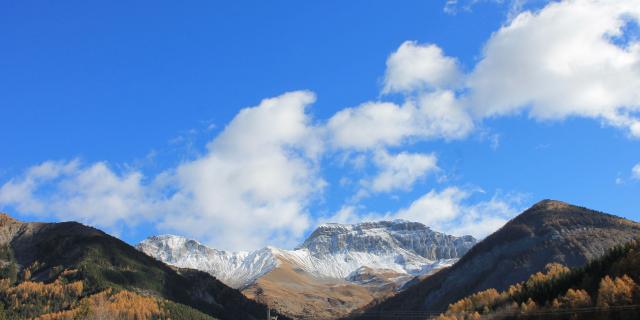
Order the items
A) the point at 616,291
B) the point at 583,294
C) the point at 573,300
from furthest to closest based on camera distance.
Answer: the point at 583,294, the point at 573,300, the point at 616,291

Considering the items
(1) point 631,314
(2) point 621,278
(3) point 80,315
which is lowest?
(1) point 631,314

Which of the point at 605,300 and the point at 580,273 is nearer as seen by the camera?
the point at 605,300

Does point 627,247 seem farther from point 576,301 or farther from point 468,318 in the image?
point 468,318

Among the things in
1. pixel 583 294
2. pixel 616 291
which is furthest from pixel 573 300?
pixel 616 291

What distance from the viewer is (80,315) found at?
197 meters

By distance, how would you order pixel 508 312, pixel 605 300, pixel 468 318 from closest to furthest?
pixel 605 300 → pixel 508 312 → pixel 468 318

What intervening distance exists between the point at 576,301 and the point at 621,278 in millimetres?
11784

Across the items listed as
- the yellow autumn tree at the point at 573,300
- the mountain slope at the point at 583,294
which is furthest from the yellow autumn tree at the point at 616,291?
the yellow autumn tree at the point at 573,300

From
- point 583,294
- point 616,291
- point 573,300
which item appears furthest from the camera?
point 583,294

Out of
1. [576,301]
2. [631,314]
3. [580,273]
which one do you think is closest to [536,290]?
[580,273]

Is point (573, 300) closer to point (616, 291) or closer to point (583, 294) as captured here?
point (583, 294)

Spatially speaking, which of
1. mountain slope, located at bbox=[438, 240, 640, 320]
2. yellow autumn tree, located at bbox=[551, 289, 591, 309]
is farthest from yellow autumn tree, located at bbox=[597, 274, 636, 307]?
yellow autumn tree, located at bbox=[551, 289, 591, 309]

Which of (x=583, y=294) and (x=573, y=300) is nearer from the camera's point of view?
(x=573, y=300)

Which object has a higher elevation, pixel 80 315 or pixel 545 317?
pixel 80 315
